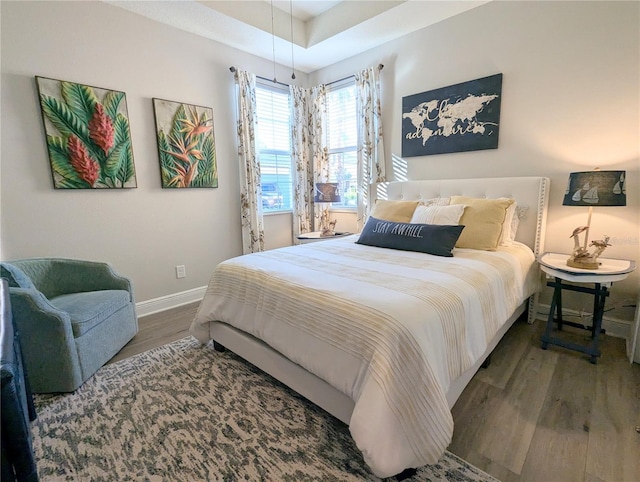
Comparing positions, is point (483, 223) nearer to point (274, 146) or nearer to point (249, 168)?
point (249, 168)

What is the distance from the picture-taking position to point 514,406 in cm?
165

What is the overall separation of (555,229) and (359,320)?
2.24 meters

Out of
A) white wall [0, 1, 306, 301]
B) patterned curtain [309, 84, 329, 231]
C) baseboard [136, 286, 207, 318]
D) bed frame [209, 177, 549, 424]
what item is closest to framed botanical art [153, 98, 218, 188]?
white wall [0, 1, 306, 301]

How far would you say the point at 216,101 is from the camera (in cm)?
333

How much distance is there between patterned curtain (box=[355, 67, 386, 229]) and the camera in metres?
3.47

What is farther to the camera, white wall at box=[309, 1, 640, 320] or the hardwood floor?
white wall at box=[309, 1, 640, 320]

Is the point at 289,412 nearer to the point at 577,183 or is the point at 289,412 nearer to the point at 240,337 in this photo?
the point at 240,337

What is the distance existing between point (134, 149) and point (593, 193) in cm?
364

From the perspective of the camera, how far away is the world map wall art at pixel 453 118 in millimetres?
2725

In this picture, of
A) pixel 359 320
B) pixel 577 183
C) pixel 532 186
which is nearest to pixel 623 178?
pixel 577 183

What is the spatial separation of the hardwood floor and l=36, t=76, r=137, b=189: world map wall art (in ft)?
4.80

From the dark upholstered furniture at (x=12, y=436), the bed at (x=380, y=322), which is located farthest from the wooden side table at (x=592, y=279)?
the dark upholstered furniture at (x=12, y=436)

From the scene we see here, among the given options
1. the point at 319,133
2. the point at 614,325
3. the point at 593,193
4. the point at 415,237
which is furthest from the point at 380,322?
the point at 319,133

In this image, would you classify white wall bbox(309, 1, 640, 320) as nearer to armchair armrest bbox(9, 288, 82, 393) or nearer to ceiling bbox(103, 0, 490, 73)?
ceiling bbox(103, 0, 490, 73)
